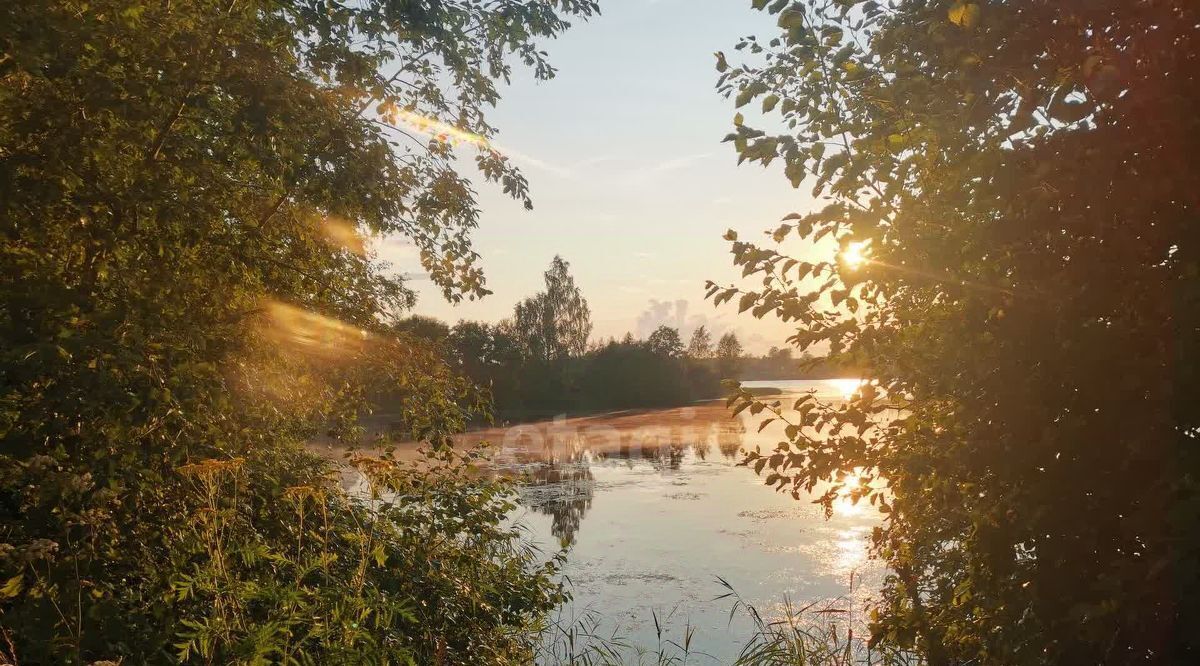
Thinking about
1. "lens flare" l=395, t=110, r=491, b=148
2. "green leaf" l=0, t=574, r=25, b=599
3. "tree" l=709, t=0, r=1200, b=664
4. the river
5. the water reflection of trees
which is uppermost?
"lens flare" l=395, t=110, r=491, b=148

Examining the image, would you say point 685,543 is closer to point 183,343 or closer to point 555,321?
point 183,343

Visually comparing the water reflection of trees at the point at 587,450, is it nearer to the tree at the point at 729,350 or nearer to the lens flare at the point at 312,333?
the lens flare at the point at 312,333

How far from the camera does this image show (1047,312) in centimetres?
232

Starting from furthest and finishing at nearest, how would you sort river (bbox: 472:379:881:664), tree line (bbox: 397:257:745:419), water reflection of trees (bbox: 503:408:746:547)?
tree line (bbox: 397:257:745:419) → water reflection of trees (bbox: 503:408:746:547) → river (bbox: 472:379:881:664)

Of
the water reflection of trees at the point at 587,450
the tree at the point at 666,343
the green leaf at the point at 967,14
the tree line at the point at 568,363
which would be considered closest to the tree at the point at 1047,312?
the green leaf at the point at 967,14

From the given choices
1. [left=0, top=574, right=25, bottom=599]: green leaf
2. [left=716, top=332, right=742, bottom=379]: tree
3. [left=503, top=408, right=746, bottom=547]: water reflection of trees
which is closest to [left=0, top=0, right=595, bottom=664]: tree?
[left=0, top=574, right=25, bottom=599]: green leaf

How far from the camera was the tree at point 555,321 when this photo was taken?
6550 centimetres

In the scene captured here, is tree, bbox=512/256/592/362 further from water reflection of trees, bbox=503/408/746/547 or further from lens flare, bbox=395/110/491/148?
lens flare, bbox=395/110/491/148

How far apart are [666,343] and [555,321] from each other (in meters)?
10.8

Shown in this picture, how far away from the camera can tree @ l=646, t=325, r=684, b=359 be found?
221 ft

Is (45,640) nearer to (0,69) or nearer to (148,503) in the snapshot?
(148,503)

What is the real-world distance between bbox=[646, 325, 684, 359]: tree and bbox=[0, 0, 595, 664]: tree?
6147 cm

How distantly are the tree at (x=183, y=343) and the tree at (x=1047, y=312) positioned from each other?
2229 mm

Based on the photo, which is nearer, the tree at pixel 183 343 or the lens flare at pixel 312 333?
the tree at pixel 183 343
